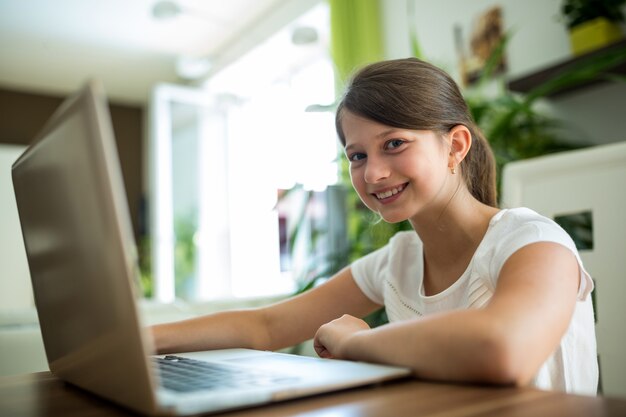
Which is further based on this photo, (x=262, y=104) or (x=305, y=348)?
(x=262, y=104)

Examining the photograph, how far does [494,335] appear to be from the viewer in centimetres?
59

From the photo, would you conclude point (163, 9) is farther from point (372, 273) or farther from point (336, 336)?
point (336, 336)

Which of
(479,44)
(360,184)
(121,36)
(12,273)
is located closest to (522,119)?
(479,44)

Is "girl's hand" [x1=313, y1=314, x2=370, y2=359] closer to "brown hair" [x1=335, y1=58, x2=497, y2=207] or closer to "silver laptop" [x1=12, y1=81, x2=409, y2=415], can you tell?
"silver laptop" [x1=12, y1=81, x2=409, y2=415]

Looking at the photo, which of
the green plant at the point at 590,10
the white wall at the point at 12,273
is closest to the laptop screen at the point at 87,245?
the green plant at the point at 590,10

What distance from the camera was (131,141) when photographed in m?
7.27

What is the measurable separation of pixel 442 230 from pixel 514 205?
25 centimetres

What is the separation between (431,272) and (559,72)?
1.51m

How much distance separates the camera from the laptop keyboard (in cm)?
57

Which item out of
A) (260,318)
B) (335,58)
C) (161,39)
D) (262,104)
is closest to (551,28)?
(335,58)

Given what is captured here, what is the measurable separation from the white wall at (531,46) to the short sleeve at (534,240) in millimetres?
1334

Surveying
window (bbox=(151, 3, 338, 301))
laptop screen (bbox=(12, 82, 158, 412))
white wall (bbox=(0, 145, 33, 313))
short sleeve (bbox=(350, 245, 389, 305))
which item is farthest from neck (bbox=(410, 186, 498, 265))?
window (bbox=(151, 3, 338, 301))

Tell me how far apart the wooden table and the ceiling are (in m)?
3.86

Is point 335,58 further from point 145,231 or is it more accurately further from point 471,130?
point 145,231
